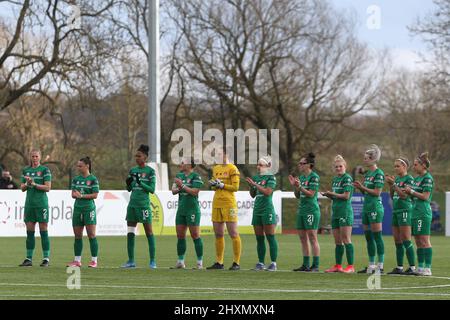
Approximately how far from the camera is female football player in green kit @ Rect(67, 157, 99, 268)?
19578mm

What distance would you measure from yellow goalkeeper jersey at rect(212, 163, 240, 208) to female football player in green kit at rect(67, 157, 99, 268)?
2.13 m

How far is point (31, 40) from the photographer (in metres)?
46.3

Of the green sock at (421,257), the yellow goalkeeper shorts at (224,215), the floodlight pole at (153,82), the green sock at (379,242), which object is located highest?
the floodlight pole at (153,82)

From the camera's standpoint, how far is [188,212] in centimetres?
1980

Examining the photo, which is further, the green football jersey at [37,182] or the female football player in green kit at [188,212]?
the green football jersey at [37,182]

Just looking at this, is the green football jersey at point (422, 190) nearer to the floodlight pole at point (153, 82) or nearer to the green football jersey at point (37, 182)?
the green football jersey at point (37, 182)

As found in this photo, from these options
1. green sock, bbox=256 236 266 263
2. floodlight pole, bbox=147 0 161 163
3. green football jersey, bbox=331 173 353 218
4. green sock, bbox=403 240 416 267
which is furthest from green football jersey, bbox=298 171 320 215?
floodlight pole, bbox=147 0 161 163

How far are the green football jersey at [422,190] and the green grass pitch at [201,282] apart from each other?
1059 mm

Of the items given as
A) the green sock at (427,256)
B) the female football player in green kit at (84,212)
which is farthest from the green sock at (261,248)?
the green sock at (427,256)

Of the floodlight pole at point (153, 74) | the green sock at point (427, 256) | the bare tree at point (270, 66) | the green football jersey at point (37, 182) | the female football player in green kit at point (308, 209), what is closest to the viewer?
the green sock at point (427, 256)

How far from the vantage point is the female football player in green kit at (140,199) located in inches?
774
